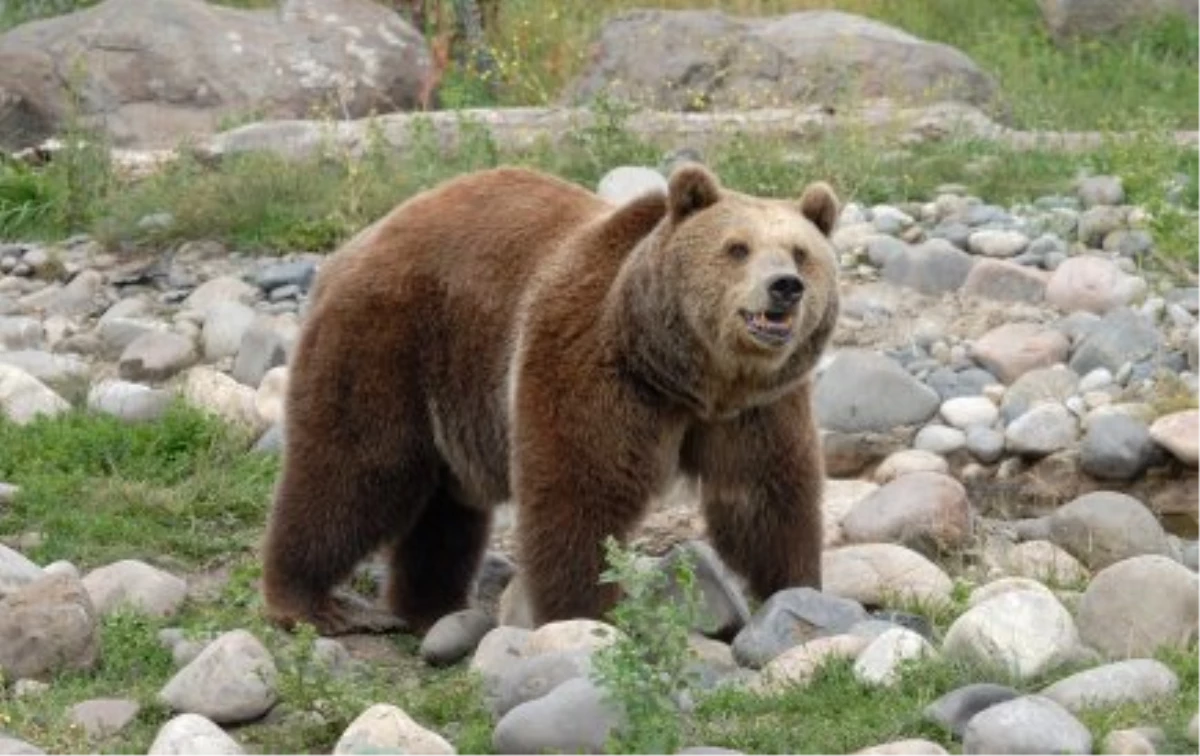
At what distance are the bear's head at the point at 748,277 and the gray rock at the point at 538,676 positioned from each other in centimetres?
111

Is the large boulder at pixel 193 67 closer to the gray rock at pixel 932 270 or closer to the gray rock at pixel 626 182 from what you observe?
the gray rock at pixel 626 182

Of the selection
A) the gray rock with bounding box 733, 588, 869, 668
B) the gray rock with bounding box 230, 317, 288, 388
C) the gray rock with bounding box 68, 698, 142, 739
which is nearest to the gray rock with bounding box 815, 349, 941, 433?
the gray rock with bounding box 230, 317, 288, 388

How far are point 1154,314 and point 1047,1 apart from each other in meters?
7.45

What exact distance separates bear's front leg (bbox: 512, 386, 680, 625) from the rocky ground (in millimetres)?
206

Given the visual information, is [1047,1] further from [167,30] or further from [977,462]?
[977,462]

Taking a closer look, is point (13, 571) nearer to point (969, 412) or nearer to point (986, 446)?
point (986, 446)

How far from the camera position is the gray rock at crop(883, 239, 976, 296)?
10992mm

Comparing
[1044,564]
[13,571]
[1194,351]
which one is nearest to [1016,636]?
[1044,564]

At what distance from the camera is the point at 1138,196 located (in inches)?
441

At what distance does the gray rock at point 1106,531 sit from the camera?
8.09 metres

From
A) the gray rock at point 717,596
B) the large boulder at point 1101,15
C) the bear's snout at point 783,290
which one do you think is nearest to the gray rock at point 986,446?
the gray rock at point 717,596

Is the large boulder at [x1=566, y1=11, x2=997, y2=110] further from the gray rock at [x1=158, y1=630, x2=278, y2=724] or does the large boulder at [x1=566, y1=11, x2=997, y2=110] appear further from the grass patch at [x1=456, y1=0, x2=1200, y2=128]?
the gray rock at [x1=158, y1=630, x2=278, y2=724]

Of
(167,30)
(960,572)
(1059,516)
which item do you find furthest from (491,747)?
(167,30)

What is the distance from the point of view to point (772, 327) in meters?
6.63
